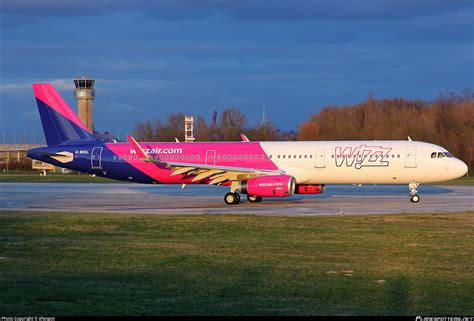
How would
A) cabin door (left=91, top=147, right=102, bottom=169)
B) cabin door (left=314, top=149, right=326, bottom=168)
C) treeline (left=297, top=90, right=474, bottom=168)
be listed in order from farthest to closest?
1. treeline (left=297, top=90, right=474, bottom=168)
2. cabin door (left=91, top=147, right=102, bottom=169)
3. cabin door (left=314, top=149, right=326, bottom=168)

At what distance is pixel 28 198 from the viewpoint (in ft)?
132

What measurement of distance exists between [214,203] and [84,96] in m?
73.1

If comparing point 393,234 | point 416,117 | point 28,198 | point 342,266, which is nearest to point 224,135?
point 416,117

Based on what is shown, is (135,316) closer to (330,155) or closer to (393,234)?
(393,234)

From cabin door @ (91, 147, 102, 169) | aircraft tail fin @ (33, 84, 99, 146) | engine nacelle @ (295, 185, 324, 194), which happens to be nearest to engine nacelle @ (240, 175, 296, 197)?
engine nacelle @ (295, 185, 324, 194)

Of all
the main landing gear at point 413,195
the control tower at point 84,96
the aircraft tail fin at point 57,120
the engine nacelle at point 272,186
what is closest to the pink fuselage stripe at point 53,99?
the aircraft tail fin at point 57,120

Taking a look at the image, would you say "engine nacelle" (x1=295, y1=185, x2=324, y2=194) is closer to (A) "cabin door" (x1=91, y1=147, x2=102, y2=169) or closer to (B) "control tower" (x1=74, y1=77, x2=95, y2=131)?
(A) "cabin door" (x1=91, y1=147, x2=102, y2=169)

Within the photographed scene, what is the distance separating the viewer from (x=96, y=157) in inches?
1539

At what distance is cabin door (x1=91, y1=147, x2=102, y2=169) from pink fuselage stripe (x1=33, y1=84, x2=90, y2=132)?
74.6 inches

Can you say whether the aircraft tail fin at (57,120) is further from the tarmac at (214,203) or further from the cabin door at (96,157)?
the tarmac at (214,203)

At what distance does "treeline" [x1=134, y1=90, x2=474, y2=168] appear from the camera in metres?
82.5

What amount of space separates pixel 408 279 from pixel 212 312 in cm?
454

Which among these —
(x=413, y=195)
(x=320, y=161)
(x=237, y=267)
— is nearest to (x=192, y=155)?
(x=320, y=161)

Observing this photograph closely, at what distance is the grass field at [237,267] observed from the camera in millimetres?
11797
